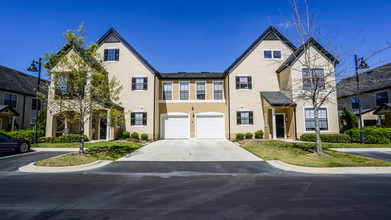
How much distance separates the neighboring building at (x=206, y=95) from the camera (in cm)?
1769

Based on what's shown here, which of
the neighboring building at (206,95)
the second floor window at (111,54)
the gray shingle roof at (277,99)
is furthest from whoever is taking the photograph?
the second floor window at (111,54)

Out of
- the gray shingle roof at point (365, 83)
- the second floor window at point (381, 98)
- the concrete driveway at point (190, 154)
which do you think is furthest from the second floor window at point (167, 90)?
the second floor window at point (381, 98)

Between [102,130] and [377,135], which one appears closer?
[377,135]

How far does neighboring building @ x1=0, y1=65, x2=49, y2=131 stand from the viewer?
20328 millimetres

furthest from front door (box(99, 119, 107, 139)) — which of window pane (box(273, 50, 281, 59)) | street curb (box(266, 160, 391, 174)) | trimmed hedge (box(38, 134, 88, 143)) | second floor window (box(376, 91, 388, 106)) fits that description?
second floor window (box(376, 91, 388, 106))

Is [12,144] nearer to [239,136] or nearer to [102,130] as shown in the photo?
[102,130]

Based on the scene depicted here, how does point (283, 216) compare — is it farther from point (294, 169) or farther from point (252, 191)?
point (294, 169)

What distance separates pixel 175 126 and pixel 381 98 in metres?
24.0

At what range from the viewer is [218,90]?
19844mm

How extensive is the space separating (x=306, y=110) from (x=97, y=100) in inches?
639

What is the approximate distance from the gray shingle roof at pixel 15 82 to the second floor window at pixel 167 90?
13.9 meters

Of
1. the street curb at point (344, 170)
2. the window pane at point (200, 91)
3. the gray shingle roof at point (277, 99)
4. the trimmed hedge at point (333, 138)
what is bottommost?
the street curb at point (344, 170)

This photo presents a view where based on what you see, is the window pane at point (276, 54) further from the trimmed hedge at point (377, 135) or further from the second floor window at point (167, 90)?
the second floor window at point (167, 90)

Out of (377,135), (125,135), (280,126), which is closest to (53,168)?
(125,135)
